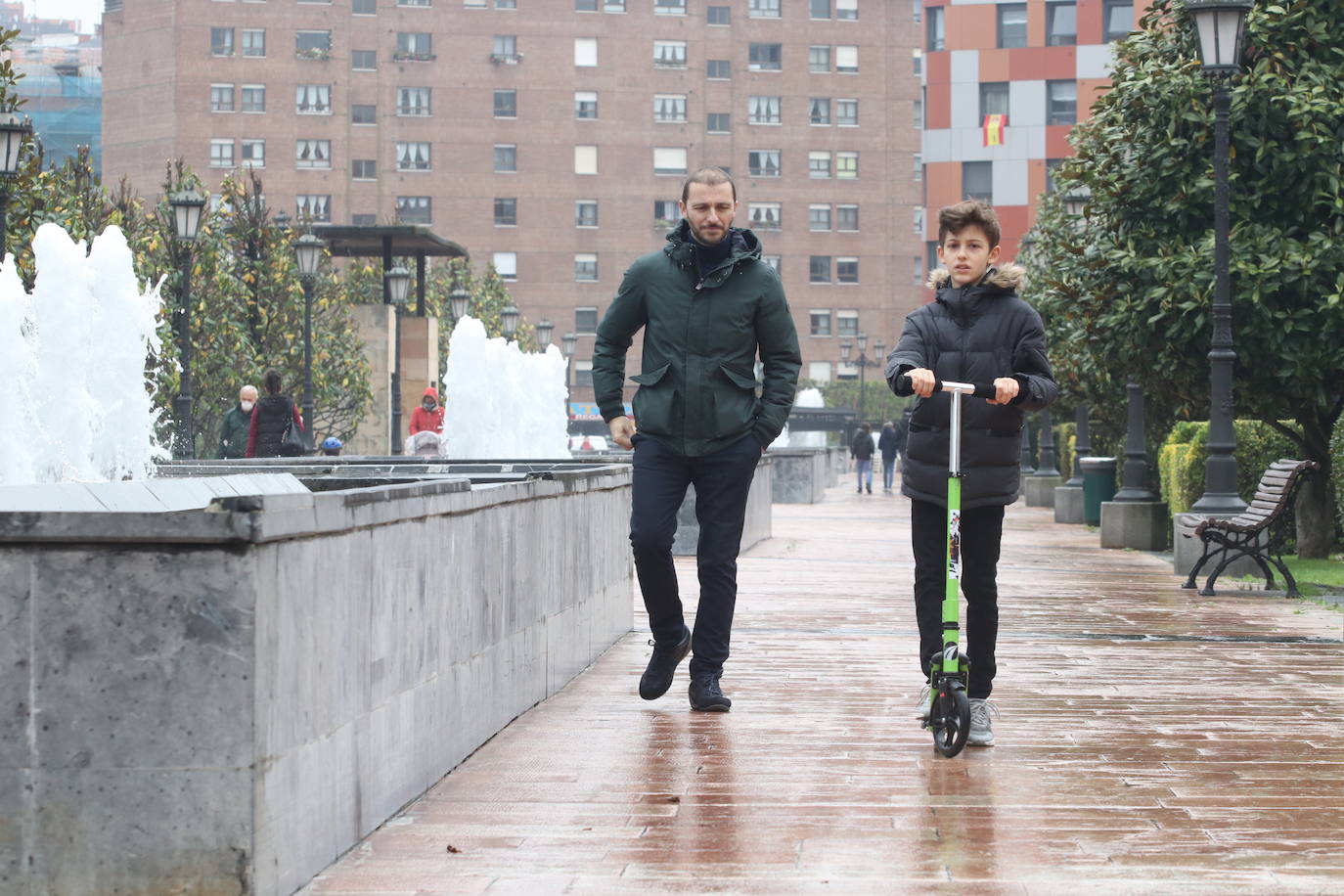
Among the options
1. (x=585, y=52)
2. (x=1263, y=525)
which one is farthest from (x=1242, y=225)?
(x=585, y=52)

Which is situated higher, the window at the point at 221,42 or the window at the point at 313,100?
the window at the point at 221,42

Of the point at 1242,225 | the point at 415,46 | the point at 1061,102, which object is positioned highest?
the point at 415,46

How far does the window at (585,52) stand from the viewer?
4040 inches

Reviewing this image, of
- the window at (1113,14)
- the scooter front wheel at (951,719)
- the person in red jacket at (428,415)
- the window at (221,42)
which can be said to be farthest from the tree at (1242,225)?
the window at (221,42)

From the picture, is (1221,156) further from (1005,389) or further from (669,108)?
(669,108)

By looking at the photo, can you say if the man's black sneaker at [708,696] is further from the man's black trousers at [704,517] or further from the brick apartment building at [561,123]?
the brick apartment building at [561,123]

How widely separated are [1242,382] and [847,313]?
295 ft

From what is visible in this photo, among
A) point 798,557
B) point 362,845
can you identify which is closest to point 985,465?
point 362,845

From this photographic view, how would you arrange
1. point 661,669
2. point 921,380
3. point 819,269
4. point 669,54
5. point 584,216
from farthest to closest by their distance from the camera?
1. point 819,269
2. point 669,54
3. point 584,216
4. point 661,669
5. point 921,380

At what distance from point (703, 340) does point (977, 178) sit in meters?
77.5

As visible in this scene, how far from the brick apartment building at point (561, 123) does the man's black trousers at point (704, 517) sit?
9234 centimetres

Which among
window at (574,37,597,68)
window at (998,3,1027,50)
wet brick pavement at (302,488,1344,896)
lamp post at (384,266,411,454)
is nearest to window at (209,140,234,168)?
window at (574,37,597,68)

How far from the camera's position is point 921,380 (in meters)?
6.36

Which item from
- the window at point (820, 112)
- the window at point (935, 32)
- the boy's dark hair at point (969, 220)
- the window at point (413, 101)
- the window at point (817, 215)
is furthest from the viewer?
the window at point (817, 215)
